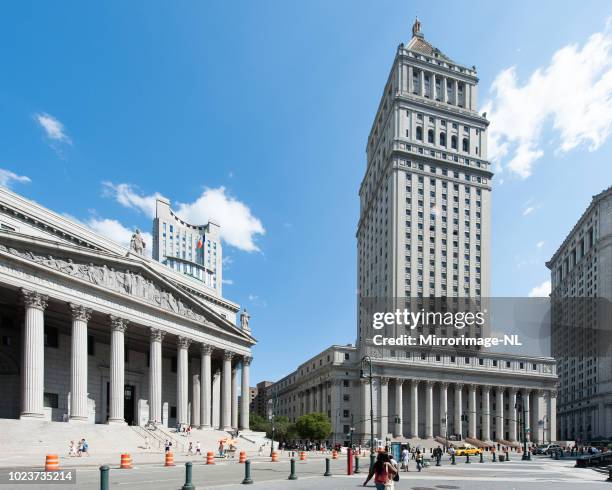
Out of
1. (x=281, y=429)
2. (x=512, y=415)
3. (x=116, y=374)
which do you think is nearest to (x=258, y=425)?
(x=281, y=429)

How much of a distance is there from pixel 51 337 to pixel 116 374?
30.4 feet

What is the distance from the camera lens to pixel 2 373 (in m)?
53.7

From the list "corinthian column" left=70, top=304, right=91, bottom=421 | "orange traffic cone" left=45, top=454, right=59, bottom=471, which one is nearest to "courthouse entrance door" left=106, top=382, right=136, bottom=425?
"corinthian column" left=70, top=304, right=91, bottom=421

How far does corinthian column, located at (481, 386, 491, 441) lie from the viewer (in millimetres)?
115425

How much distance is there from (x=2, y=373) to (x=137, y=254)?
58.2 feet

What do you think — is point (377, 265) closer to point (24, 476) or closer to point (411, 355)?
point (411, 355)

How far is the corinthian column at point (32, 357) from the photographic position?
4462 cm

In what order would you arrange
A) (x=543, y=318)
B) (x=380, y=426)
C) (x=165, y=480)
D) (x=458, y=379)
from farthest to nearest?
(x=543, y=318)
(x=458, y=379)
(x=380, y=426)
(x=165, y=480)

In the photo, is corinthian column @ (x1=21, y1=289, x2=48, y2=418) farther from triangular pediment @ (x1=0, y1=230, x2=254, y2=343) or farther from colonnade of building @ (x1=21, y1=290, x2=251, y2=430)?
triangular pediment @ (x1=0, y1=230, x2=254, y2=343)

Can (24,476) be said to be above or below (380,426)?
above

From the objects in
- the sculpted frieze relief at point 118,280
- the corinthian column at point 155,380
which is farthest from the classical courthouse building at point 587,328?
the corinthian column at point 155,380

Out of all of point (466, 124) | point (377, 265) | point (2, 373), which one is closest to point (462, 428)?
point (377, 265)

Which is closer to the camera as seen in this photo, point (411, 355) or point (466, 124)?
point (411, 355)

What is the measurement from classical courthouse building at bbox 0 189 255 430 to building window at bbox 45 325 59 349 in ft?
0.34
